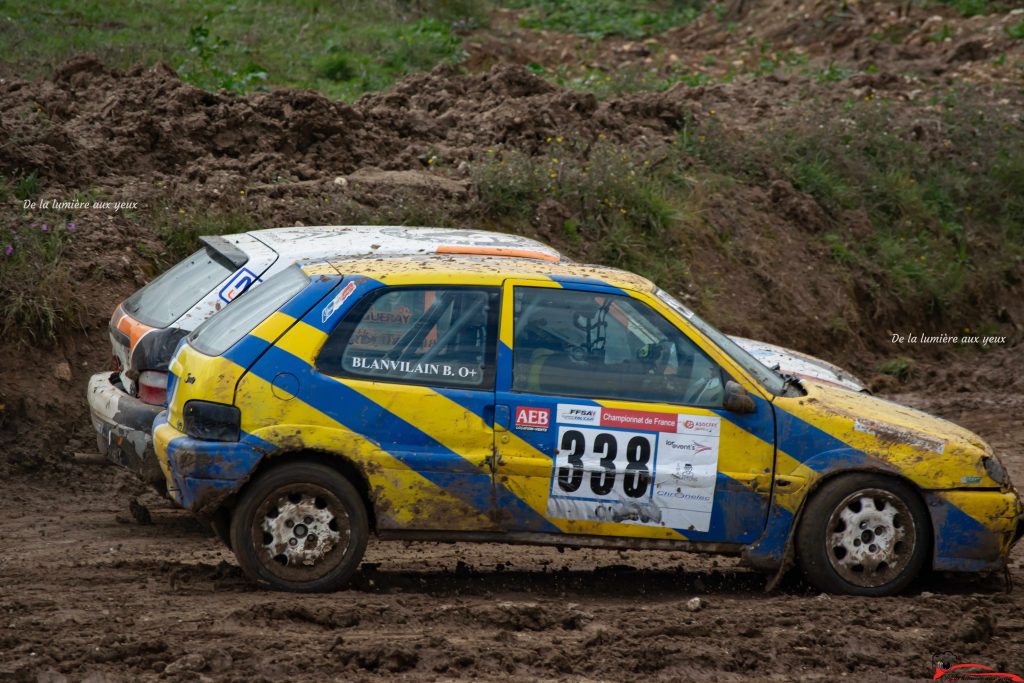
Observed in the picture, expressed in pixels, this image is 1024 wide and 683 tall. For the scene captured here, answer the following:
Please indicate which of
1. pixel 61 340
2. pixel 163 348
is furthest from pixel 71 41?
pixel 163 348

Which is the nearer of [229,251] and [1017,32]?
[229,251]

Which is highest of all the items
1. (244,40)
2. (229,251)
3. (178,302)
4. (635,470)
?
(244,40)

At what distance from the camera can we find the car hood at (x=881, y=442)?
19.7 ft

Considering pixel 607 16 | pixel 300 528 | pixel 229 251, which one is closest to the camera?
pixel 300 528

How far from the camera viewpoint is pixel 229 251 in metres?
7.39

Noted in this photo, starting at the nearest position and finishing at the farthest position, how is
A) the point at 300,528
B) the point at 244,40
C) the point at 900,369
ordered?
the point at 300,528
the point at 900,369
the point at 244,40

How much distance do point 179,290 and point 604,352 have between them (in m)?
2.87

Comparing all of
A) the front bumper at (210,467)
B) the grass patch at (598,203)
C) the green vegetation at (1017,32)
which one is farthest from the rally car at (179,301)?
the green vegetation at (1017,32)

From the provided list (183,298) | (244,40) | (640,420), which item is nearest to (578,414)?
(640,420)

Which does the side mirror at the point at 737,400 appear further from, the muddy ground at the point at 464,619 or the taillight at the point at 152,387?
the taillight at the point at 152,387

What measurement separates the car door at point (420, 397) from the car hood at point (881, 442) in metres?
1.50

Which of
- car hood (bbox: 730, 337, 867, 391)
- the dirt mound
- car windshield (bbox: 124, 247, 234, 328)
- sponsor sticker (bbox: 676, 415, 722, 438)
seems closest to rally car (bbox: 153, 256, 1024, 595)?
sponsor sticker (bbox: 676, 415, 722, 438)

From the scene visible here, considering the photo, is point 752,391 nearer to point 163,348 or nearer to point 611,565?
point 611,565

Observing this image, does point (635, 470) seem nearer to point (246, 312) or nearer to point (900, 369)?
point (246, 312)
